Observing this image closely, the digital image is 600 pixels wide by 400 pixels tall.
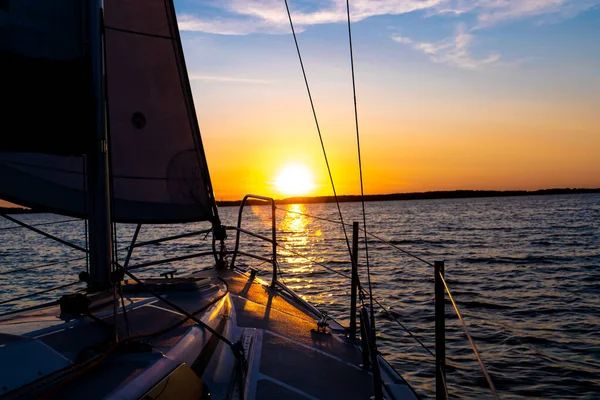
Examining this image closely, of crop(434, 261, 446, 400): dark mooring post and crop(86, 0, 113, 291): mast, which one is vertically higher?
crop(86, 0, 113, 291): mast

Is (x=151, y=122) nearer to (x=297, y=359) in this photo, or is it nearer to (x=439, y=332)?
(x=297, y=359)

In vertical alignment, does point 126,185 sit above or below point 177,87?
below

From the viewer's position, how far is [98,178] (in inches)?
144

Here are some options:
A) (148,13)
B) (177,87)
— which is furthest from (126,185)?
(148,13)

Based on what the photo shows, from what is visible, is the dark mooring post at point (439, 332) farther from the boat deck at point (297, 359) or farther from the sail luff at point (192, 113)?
the sail luff at point (192, 113)

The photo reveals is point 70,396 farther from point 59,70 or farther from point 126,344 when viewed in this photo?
point 59,70

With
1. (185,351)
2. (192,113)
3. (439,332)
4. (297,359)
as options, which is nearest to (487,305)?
(192,113)

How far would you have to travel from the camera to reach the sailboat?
270 centimetres

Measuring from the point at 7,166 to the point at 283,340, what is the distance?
277 centimetres

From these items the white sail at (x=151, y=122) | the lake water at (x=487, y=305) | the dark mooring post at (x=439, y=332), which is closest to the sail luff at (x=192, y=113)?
the white sail at (x=151, y=122)

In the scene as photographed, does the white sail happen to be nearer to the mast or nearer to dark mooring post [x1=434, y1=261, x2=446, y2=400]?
the mast

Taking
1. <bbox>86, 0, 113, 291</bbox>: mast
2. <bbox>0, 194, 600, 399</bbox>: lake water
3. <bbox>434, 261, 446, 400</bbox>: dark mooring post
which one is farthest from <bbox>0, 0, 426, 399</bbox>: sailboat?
<bbox>0, 194, 600, 399</bbox>: lake water

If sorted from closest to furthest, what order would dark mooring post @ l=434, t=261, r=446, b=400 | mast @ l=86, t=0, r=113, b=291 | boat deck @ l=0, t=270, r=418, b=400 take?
1. boat deck @ l=0, t=270, r=418, b=400
2. dark mooring post @ l=434, t=261, r=446, b=400
3. mast @ l=86, t=0, r=113, b=291

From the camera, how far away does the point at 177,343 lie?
3287 millimetres
